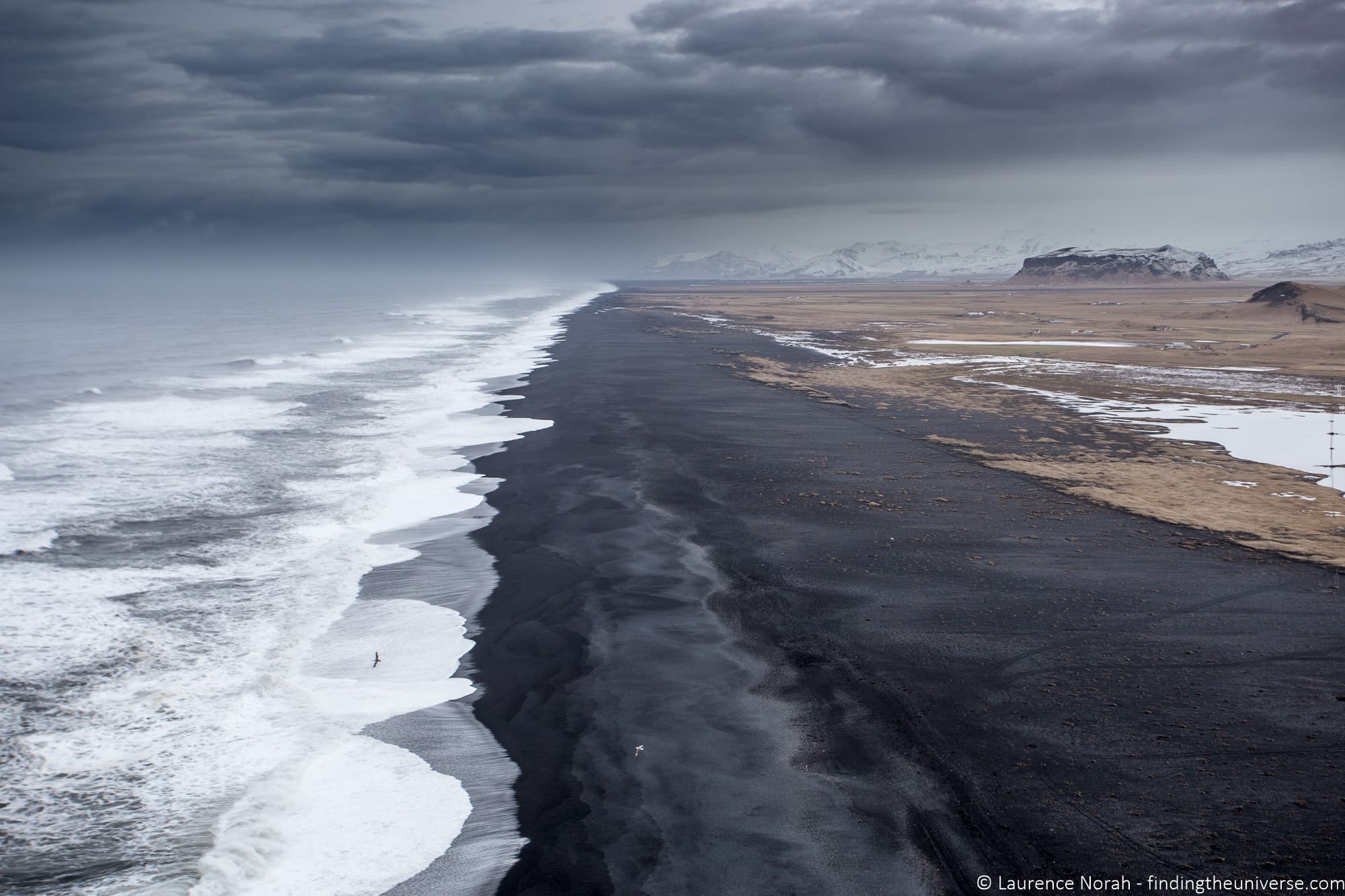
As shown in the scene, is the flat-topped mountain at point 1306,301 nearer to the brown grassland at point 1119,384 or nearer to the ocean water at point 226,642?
the brown grassland at point 1119,384

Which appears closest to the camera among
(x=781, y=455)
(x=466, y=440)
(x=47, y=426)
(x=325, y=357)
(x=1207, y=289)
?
(x=781, y=455)

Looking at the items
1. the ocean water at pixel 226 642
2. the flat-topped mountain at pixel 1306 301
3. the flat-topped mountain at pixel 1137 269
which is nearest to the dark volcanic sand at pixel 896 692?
the ocean water at pixel 226 642

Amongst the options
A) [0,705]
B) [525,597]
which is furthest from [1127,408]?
[0,705]

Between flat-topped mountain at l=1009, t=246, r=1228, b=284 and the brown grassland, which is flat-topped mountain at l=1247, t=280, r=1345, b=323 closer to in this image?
the brown grassland

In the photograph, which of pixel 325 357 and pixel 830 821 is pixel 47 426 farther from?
pixel 830 821

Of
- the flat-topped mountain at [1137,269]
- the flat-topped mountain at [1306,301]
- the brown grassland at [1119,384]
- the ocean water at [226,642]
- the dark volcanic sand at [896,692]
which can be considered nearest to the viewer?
the dark volcanic sand at [896,692]

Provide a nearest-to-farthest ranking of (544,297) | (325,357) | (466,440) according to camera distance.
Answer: (466,440) < (325,357) < (544,297)
